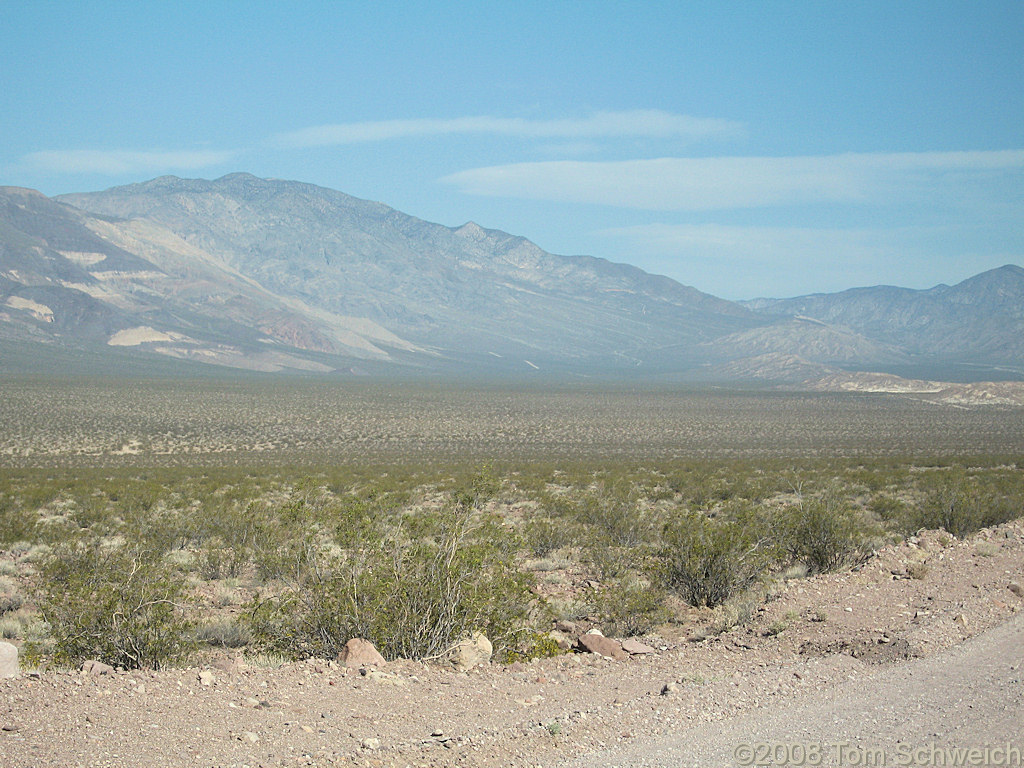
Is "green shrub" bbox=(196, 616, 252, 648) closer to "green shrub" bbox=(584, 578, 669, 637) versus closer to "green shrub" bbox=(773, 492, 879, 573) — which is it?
"green shrub" bbox=(584, 578, 669, 637)

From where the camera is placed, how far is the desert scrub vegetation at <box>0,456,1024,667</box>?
320 inches

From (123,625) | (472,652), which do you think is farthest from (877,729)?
(123,625)

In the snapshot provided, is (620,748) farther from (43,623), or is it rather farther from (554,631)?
(43,623)

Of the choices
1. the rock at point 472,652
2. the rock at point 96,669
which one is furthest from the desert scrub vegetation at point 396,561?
the rock at point 96,669

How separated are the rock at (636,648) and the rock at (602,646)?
0.19 ft

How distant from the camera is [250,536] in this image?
15430mm

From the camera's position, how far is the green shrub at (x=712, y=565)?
1098cm

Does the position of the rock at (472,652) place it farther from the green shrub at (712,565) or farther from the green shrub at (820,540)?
the green shrub at (820,540)

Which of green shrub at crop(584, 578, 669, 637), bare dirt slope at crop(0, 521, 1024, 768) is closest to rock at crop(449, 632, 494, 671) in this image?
bare dirt slope at crop(0, 521, 1024, 768)

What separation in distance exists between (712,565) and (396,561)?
456 cm

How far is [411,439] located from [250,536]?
3758 centimetres

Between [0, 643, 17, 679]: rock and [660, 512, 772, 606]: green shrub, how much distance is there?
7.54 metres

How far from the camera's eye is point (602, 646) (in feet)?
27.9

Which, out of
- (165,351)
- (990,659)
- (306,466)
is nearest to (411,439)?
(306,466)
